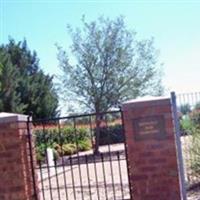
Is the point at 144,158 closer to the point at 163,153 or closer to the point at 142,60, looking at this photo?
the point at 163,153

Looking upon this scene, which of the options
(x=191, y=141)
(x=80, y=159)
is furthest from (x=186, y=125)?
(x=80, y=159)

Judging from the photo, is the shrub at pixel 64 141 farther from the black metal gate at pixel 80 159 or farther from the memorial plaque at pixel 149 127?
the memorial plaque at pixel 149 127

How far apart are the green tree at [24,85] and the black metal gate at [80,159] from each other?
7064mm

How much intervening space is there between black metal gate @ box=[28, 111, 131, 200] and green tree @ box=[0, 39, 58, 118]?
7.06 m

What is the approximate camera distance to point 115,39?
26.5 m

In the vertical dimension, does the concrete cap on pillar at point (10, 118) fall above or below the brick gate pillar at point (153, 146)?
above

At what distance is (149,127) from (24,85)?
3229cm

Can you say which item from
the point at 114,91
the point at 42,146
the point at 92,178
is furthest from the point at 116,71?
the point at 92,178

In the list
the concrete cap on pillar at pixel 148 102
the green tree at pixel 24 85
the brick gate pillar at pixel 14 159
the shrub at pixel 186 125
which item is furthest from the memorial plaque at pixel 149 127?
the green tree at pixel 24 85

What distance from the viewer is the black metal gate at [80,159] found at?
8844 mm

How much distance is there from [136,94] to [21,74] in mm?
16961

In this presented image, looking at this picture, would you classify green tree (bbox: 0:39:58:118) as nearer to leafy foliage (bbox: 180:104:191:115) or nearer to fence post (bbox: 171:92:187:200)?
leafy foliage (bbox: 180:104:191:115)

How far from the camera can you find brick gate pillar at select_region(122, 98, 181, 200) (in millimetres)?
6816

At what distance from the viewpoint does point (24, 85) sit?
126 feet
